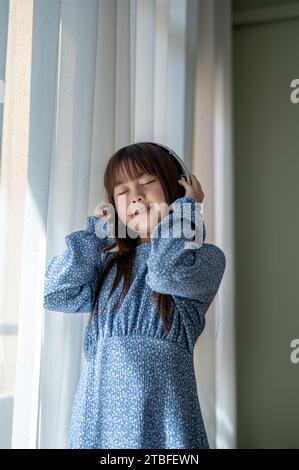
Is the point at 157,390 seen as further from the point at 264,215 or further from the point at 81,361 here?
the point at 264,215

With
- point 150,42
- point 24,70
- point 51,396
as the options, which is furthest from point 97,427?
point 150,42

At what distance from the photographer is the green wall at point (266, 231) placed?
7.90ft

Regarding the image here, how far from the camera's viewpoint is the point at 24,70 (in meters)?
0.90

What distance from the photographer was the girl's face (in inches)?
37.6

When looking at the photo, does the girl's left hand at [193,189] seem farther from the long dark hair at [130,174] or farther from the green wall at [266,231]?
the green wall at [266,231]

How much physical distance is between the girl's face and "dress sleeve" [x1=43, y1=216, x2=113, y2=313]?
2.3 inches

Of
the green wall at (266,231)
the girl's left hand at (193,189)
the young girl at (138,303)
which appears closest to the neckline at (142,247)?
the young girl at (138,303)

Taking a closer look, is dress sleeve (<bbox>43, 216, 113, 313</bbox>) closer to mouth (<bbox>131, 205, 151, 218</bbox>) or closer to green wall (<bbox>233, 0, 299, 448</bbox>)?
mouth (<bbox>131, 205, 151, 218</bbox>)

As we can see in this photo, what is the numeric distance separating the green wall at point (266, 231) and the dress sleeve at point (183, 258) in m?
1.58

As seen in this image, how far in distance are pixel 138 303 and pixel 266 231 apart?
66.7 inches

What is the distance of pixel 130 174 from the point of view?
0.96 metres

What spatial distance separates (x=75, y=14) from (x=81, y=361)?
2.12 feet

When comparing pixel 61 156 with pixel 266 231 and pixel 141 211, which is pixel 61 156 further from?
pixel 266 231

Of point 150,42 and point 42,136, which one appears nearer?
point 42,136
